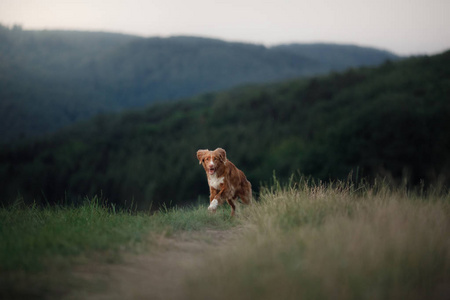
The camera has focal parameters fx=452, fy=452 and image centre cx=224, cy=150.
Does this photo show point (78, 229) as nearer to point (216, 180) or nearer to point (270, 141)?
point (216, 180)

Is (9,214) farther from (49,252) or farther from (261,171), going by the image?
(261,171)

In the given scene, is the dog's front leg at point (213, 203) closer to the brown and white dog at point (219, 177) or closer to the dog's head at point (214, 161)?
the brown and white dog at point (219, 177)

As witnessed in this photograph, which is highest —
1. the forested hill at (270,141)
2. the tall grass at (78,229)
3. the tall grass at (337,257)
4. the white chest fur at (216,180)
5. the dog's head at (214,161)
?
the dog's head at (214,161)

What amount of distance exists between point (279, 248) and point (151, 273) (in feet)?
4.23

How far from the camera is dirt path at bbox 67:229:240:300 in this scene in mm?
3713

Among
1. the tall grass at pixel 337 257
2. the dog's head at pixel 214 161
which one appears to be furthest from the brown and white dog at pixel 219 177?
the tall grass at pixel 337 257

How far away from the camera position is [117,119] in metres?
115

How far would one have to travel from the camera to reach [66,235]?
5.09 metres

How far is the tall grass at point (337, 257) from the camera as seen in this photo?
142 inches

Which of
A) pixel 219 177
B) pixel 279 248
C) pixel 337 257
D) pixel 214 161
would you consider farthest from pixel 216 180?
pixel 337 257

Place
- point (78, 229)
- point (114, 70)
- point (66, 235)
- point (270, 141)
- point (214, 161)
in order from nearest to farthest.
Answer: point (66, 235)
point (78, 229)
point (214, 161)
point (270, 141)
point (114, 70)

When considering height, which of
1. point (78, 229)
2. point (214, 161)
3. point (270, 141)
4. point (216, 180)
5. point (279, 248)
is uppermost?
point (214, 161)

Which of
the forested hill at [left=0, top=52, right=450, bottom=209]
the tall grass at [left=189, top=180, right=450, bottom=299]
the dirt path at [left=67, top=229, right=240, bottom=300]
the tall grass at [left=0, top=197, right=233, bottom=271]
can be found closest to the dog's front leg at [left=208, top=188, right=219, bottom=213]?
the tall grass at [left=0, top=197, right=233, bottom=271]

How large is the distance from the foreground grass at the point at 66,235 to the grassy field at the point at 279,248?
12 millimetres
